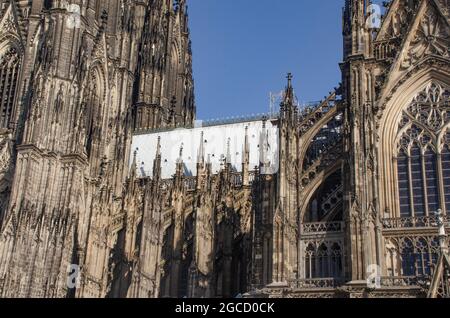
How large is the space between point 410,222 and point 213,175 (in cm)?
1608

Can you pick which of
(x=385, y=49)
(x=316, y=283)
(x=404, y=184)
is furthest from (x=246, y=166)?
(x=316, y=283)

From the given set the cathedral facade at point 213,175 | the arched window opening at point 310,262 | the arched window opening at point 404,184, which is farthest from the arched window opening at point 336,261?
the arched window opening at point 404,184

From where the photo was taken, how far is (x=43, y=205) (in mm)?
44906

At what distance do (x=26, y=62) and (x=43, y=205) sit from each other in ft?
37.9

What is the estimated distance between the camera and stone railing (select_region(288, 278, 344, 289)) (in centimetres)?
3275

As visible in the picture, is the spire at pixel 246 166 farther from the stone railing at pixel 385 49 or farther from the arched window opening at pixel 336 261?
the arched window opening at pixel 336 261

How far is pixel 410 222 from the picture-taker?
111 feet

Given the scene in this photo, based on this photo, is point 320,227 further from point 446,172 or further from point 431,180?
point 446,172

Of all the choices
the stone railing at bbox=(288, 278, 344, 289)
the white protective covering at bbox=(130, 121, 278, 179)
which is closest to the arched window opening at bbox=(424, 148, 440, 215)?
the stone railing at bbox=(288, 278, 344, 289)

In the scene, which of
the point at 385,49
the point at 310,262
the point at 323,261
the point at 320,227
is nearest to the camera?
the point at 323,261

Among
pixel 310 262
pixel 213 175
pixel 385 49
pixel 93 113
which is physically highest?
pixel 93 113

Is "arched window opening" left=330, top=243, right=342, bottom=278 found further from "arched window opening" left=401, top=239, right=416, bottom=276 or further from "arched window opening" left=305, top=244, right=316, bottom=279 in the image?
"arched window opening" left=401, top=239, right=416, bottom=276
